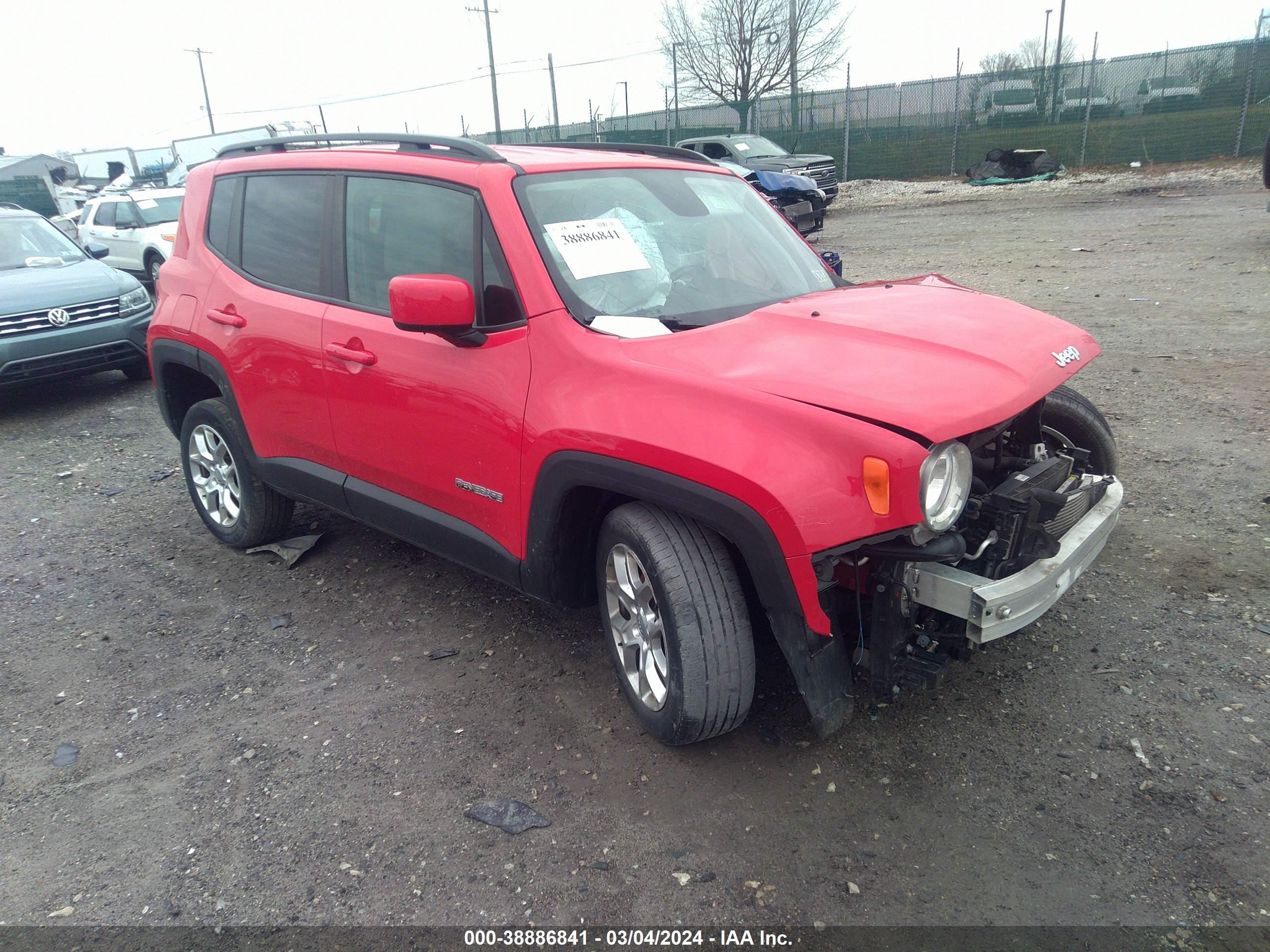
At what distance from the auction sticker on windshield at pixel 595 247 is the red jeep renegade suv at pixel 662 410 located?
0.03 ft

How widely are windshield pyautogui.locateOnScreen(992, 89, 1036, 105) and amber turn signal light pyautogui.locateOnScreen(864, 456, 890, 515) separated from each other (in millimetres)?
27044

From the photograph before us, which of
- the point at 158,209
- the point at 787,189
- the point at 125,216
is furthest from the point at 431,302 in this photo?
the point at 787,189

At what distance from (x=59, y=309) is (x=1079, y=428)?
25.7ft

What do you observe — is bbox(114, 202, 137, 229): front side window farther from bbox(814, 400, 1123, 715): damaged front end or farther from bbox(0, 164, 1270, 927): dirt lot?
bbox(814, 400, 1123, 715): damaged front end

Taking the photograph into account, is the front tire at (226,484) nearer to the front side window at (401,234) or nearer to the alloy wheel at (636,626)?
the front side window at (401,234)

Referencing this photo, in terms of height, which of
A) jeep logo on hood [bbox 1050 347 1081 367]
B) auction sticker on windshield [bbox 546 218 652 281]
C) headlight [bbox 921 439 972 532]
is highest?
auction sticker on windshield [bbox 546 218 652 281]

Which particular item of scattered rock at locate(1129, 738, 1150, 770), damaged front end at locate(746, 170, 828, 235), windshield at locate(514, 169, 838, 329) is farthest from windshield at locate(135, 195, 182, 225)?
scattered rock at locate(1129, 738, 1150, 770)

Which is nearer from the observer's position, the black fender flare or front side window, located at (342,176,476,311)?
the black fender flare

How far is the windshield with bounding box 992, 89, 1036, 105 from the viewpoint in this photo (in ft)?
81.7

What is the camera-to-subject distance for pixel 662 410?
2.54 m

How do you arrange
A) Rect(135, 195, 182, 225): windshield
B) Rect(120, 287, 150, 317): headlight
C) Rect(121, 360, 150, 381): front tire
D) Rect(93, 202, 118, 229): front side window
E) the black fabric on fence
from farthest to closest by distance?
the black fabric on fence
Rect(93, 202, 118, 229): front side window
Rect(135, 195, 182, 225): windshield
Rect(121, 360, 150, 381): front tire
Rect(120, 287, 150, 317): headlight

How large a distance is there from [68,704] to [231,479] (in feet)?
4.78

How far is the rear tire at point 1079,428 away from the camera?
3568mm

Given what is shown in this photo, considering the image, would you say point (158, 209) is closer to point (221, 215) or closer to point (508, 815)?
point (221, 215)
